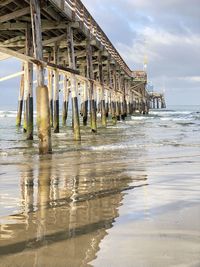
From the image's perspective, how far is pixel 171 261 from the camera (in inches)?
110

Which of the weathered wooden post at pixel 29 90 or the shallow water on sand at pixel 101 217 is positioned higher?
the weathered wooden post at pixel 29 90

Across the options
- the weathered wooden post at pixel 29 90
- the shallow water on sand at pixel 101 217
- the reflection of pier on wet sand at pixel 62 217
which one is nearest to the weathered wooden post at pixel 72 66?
the weathered wooden post at pixel 29 90

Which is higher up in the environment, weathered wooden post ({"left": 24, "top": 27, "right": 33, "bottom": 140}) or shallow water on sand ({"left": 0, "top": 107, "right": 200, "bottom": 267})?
Answer: weathered wooden post ({"left": 24, "top": 27, "right": 33, "bottom": 140})

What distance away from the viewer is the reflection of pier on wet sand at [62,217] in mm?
2979

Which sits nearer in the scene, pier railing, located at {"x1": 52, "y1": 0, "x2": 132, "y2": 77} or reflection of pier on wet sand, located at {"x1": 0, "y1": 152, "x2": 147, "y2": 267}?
reflection of pier on wet sand, located at {"x1": 0, "y1": 152, "x2": 147, "y2": 267}

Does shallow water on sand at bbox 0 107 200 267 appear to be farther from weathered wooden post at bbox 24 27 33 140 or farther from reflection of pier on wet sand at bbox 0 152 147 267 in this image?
weathered wooden post at bbox 24 27 33 140

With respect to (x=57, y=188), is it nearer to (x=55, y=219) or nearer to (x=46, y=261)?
(x=55, y=219)

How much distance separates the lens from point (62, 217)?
13.3 ft

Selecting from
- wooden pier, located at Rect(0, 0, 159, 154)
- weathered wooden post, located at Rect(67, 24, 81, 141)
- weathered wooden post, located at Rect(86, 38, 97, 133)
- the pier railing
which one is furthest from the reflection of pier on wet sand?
weathered wooden post, located at Rect(86, 38, 97, 133)

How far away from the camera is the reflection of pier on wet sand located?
2979 mm

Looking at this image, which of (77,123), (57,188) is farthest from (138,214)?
(77,123)

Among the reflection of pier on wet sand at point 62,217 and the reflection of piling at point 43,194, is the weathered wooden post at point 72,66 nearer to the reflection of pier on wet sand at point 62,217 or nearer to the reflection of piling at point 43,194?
the reflection of piling at point 43,194

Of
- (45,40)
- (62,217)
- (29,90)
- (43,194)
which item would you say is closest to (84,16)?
(45,40)

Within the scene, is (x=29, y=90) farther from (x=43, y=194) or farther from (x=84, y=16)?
(x=43, y=194)
